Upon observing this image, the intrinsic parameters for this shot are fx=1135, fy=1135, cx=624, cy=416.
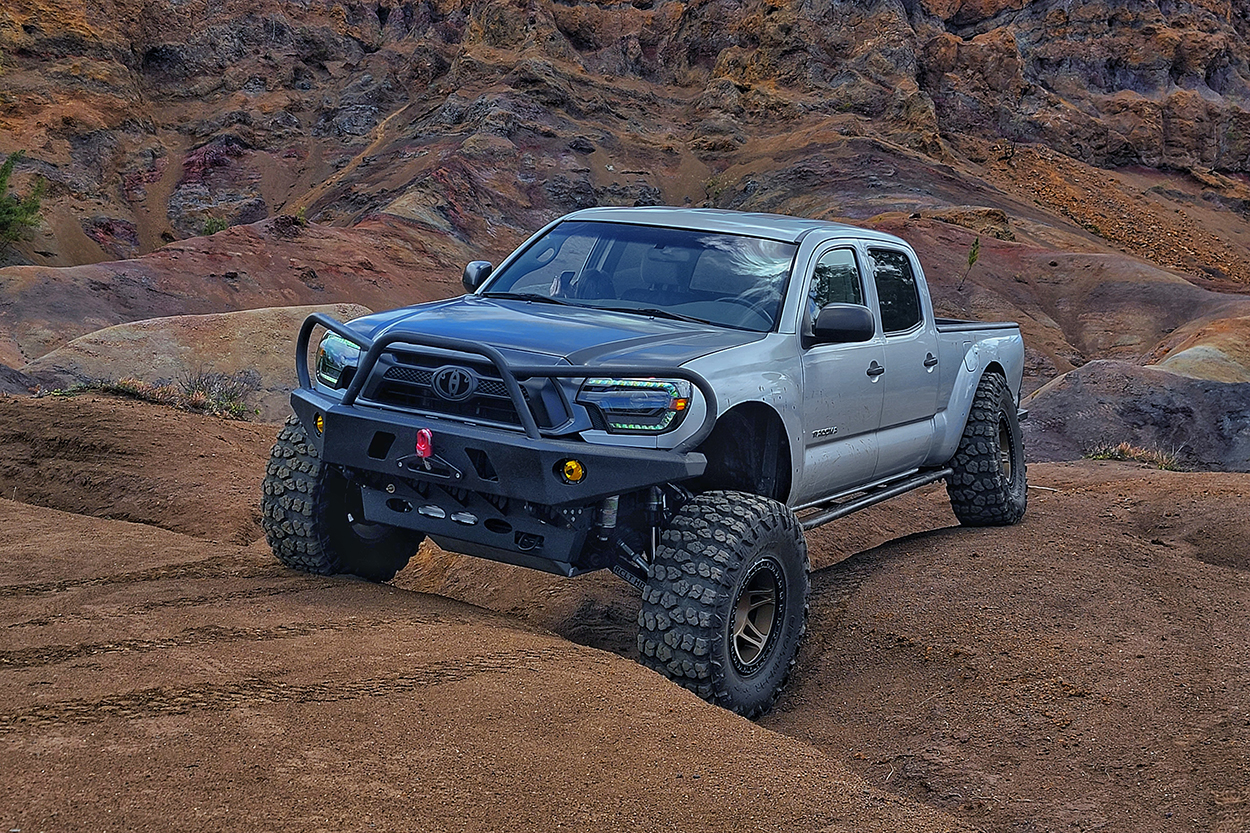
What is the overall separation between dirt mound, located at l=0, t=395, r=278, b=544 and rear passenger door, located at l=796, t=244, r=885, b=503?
3872 mm

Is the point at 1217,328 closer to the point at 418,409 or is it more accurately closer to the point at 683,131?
the point at 418,409

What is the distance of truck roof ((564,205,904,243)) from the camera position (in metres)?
5.91

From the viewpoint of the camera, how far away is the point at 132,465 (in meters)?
8.45

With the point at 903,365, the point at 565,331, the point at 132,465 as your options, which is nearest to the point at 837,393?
the point at 903,365

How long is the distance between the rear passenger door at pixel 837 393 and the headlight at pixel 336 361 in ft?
6.84

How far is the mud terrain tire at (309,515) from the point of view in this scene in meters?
5.37

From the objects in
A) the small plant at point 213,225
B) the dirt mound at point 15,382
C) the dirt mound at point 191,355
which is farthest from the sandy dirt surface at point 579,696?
the small plant at point 213,225

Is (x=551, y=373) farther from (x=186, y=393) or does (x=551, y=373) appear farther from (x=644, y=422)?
(x=186, y=393)

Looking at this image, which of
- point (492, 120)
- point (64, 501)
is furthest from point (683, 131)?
point (64, 501)

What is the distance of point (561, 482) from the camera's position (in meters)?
4.27

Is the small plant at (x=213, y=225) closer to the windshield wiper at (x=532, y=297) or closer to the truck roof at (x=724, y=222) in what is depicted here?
the truck roof at (x=724, y=222)

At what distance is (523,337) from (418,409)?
526 millimetres

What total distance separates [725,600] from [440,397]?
54.6 inches

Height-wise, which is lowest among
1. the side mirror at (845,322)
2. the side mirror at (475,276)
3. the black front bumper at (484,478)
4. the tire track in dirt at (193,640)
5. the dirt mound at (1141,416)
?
the dirt mound at (1141,416)
